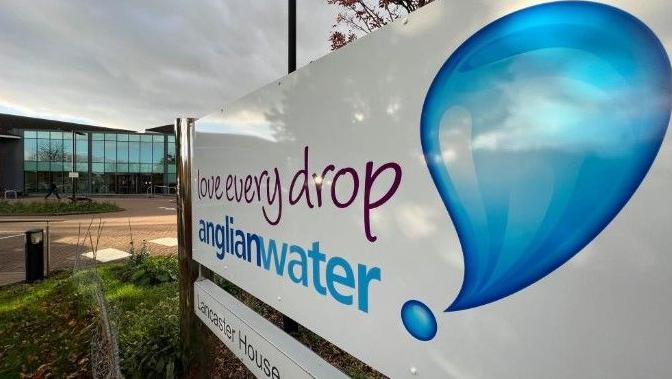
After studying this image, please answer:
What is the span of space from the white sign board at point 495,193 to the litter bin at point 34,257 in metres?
8.50

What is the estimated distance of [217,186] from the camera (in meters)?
2.66

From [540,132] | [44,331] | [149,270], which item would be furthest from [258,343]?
[149,270]

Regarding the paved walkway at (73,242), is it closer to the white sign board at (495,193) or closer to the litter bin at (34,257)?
the litter bin at (34,257)

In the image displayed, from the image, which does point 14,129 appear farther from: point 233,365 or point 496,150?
point 496,150

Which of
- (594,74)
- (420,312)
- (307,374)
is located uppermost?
(594,74)

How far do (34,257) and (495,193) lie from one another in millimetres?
9501

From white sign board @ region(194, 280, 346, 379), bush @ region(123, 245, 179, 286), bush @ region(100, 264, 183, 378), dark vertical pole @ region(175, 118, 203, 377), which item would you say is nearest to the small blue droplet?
white sign board @ region(194, 280, 346, 379)

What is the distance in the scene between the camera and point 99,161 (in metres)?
42.9

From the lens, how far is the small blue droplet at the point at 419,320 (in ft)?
3.79

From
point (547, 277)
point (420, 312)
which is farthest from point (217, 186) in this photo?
point (547, 277)

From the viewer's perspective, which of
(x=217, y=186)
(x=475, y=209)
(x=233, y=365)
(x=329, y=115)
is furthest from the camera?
(x=233, y=365)

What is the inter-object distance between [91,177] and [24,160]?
6.88 meters

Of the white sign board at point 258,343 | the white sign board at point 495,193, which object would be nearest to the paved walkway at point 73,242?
the white sign board at point 258,343

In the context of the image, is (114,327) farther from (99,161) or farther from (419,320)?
(99,161)
